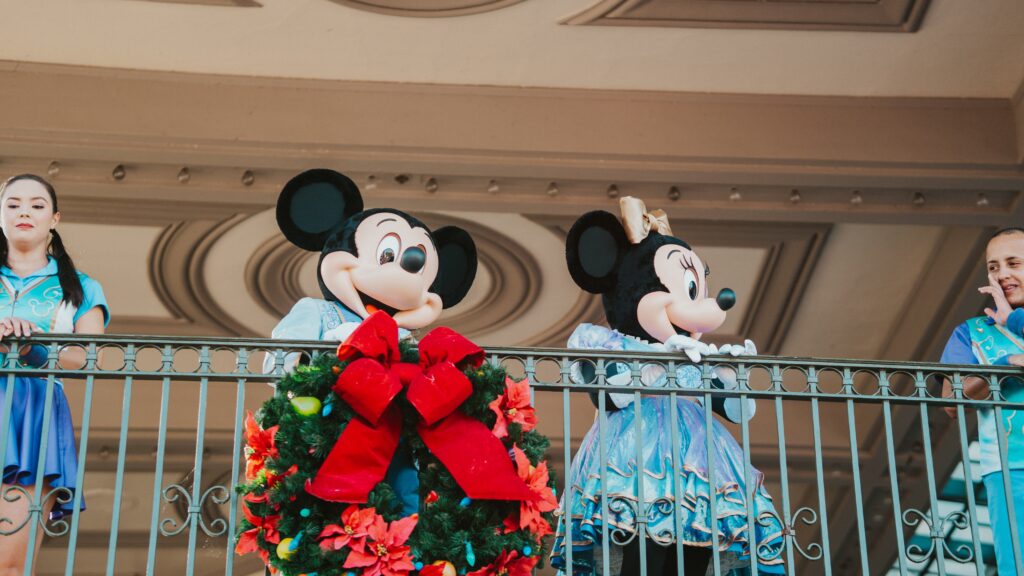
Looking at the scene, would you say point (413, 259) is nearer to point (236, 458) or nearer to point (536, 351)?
point (536, 351)

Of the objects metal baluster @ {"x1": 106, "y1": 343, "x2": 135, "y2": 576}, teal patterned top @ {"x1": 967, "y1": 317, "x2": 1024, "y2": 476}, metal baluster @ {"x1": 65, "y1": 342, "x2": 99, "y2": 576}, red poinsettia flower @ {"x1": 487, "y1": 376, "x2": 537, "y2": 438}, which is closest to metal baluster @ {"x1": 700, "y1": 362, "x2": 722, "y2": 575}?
red poinsettia flower @ {"x1": 487, "y1": 376, "x2": 537, "y2": 438}

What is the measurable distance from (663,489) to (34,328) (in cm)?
253

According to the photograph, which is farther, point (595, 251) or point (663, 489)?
point (595, 251)

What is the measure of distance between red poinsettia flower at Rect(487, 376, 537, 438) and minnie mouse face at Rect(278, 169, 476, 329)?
0.92 meters

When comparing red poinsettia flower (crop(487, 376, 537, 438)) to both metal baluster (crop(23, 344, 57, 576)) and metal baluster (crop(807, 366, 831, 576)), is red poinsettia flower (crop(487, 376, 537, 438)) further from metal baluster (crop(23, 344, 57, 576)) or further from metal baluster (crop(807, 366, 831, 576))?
metal baluster (crop(23, 344, 57, 576))

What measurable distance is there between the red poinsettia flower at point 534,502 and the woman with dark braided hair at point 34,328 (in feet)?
5.47

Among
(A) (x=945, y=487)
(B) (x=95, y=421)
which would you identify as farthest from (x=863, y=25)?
(B) (x=95, y=421)

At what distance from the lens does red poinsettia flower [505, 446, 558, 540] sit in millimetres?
4820

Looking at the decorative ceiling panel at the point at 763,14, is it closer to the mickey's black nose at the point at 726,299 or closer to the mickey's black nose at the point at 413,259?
the mickey's black nose at the point at 726,299

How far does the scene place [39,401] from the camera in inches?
225

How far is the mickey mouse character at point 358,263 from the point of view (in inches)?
229

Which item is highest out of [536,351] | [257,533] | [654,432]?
Result: [536,351]

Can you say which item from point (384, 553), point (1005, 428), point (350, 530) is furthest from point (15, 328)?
point (1005, 428)

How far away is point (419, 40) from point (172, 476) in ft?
20.1
